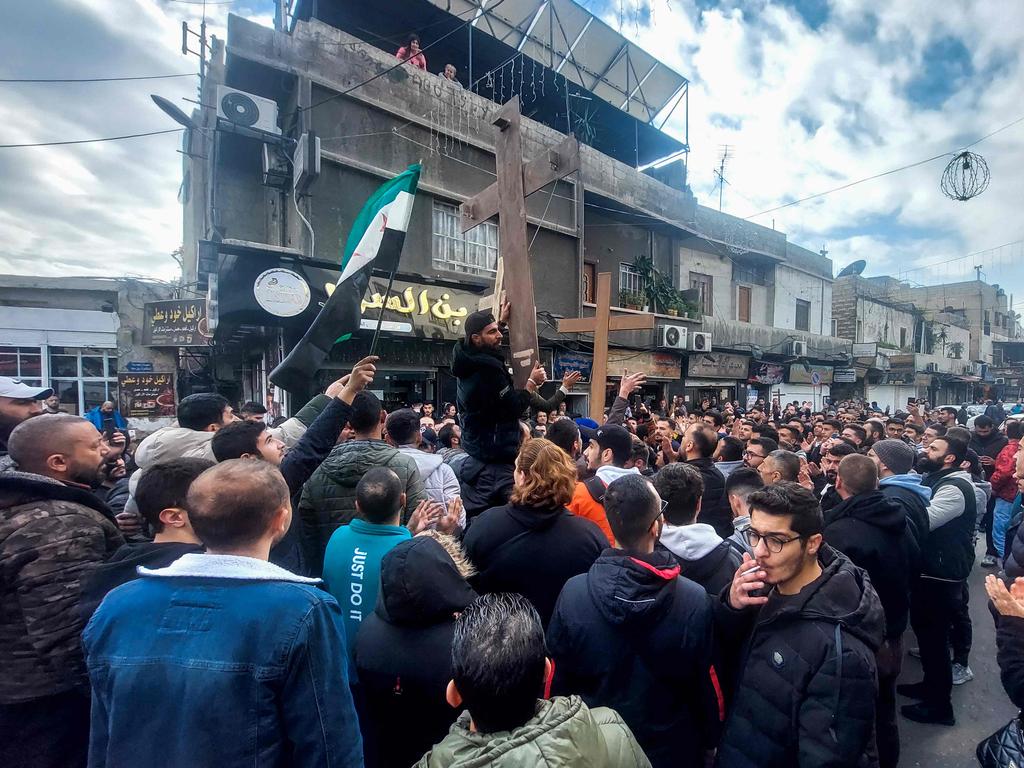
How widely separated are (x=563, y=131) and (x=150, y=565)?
17.2m

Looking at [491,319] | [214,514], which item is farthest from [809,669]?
[491,319]

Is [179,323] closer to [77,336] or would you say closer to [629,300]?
[77,336]

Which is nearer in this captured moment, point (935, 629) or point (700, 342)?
point (935, 629)

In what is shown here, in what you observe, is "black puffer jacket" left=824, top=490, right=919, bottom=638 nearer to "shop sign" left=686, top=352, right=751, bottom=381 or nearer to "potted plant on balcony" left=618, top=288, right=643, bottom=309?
"potted plant on balcony" left=618, top=288, right=643, bottom=309

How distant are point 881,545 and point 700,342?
48.5 ft

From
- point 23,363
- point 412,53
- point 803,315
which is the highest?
point 412,53

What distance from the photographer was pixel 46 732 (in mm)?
1885

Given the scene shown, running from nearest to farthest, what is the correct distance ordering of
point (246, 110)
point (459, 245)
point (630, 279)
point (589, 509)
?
1. point (589, 509)
2. point (246, 110)
3. point (459, 245)
4. point (630, 279)

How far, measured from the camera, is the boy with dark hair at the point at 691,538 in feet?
8.13

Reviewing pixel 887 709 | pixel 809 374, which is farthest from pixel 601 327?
pixel 809 374

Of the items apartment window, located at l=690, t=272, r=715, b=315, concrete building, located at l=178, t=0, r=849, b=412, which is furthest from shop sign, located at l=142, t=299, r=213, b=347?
apartment window, located at l=690, t=272, r=715, b=315

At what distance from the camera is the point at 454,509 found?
2.98 meters

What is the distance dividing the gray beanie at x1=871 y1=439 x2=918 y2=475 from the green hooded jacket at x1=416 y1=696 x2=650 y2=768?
3.97 metres

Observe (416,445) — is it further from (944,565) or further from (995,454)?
(995,454)
